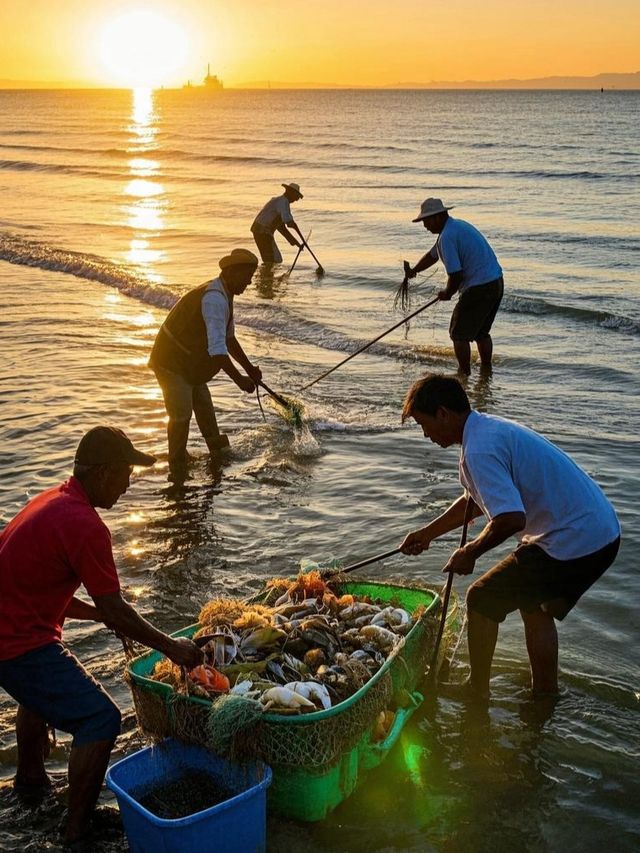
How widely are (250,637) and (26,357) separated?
991cm

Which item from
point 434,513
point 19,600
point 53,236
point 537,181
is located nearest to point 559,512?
point 19,600

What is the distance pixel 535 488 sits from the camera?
4.82m

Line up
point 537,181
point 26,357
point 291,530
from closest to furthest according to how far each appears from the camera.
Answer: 1. point 291,530
2. point 26,357
3. point 537,181

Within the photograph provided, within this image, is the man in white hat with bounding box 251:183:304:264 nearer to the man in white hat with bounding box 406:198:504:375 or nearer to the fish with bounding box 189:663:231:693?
the man in white hat with bounding box 406:198:504:375

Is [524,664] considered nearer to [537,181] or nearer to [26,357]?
[26,357]

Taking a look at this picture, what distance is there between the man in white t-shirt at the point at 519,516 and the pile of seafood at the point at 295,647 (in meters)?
0.54

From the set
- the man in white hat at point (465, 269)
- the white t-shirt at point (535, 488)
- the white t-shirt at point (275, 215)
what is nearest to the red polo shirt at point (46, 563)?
the white t-shirt at point (535, 488)

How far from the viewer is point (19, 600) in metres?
4.14

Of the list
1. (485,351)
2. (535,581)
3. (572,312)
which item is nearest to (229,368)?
(535,581)

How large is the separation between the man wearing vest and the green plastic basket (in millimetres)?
3908

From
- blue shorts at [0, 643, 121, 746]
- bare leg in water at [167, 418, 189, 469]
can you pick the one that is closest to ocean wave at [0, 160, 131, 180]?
bare leg in water at [167, 418, 189, 469]

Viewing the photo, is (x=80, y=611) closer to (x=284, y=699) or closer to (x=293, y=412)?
(x=284, y=699)

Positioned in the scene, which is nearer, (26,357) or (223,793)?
(223,793)

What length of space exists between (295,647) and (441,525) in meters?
1.19
